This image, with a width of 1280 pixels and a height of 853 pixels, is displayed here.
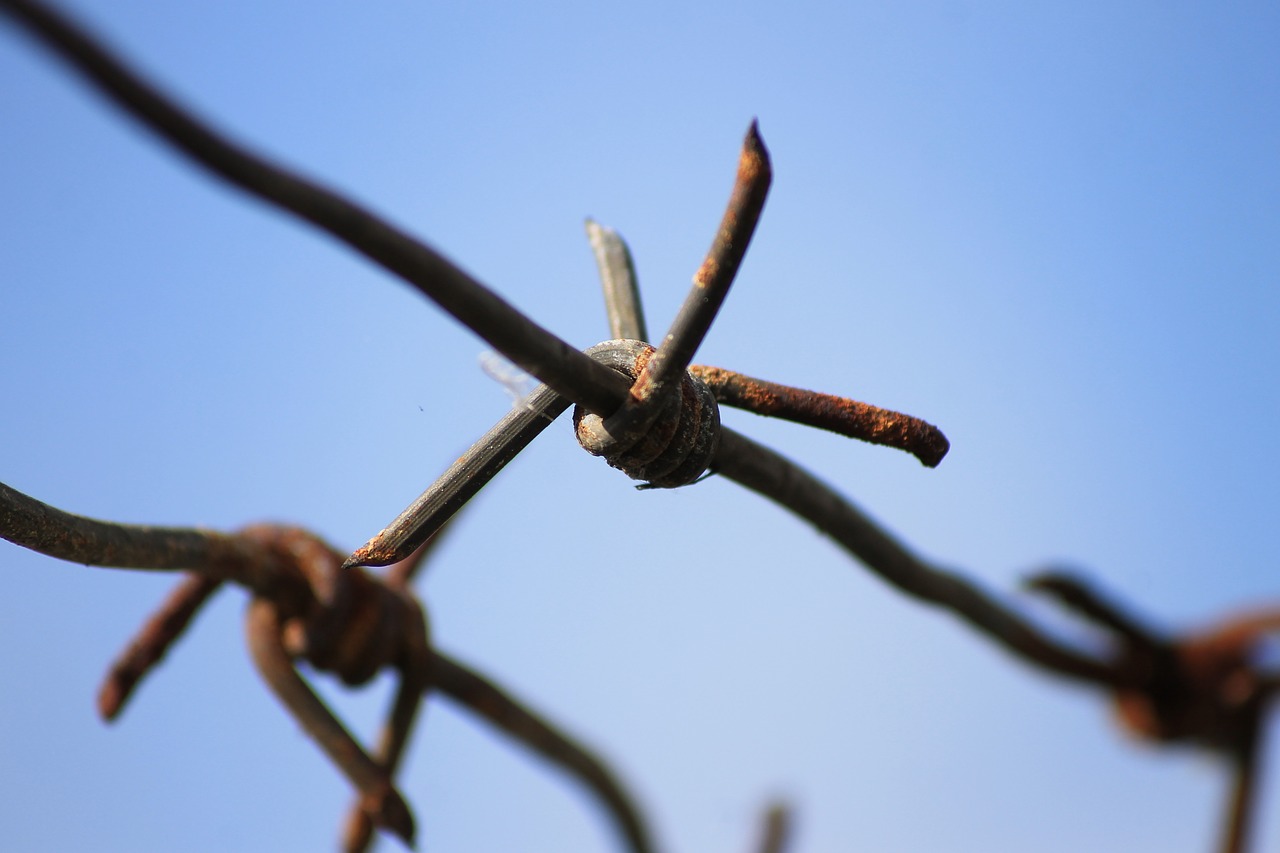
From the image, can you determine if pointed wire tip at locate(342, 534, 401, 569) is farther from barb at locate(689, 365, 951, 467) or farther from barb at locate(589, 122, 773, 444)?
barb at locate(689, 365, 951, 467)

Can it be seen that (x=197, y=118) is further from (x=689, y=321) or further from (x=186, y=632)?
(x=186, y=632)

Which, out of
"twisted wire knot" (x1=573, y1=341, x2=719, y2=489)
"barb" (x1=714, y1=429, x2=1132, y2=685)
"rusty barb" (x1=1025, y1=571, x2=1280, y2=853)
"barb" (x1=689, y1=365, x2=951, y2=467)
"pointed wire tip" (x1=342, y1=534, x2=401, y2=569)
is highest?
"rusty barb" (x1=1025, y1=571, x2=1280, y2=853)

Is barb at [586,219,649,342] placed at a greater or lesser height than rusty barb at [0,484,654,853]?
greater

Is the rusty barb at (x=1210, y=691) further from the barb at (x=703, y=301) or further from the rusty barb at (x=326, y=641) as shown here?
the barb at (x=703, y=301)

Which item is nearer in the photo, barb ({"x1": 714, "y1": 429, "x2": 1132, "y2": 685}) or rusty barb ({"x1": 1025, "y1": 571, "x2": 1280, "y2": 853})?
barb ({"x1": 714, "y1": 429, "x2": 1132, "y2": 685})

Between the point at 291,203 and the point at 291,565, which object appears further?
the point at 291,565

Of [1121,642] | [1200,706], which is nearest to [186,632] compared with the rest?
[1121,642]

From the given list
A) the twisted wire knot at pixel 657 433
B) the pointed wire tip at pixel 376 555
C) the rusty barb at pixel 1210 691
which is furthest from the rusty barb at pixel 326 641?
the rusty barb at pixel 1210 691

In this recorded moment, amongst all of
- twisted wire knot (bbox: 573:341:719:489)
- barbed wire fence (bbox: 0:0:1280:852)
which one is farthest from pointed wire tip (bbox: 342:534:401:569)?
twisted wire knot (bbox: 573:341:719:489)

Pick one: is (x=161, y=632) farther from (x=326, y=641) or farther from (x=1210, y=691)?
(x=1210, y=691)
